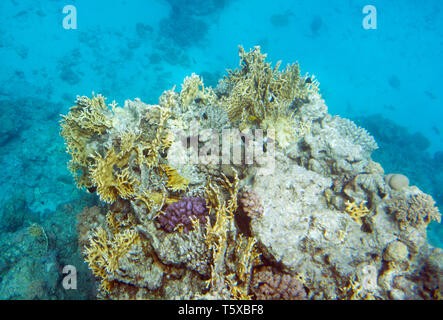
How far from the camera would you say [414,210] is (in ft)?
15.2

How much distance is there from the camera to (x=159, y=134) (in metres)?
4.21

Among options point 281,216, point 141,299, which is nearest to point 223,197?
point 281,216

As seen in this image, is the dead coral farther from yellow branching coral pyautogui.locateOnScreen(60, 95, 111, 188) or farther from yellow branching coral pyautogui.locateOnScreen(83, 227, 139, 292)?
yellow branching coral pyautogui.locateOnScreen(60, 95, 111, 188)

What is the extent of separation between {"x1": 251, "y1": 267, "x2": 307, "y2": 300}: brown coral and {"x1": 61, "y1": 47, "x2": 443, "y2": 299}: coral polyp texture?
2cm

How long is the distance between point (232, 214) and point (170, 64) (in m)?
25.8

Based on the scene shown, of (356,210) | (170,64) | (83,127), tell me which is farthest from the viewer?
(170,64)

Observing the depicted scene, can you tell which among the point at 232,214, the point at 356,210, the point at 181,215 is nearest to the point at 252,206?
the point at 232,214

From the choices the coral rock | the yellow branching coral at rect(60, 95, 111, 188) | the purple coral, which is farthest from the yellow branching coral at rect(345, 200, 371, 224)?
the yellow branching coral at rect(60, 95, 111, 188)

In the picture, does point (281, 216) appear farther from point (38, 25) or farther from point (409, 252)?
point (38, 25)

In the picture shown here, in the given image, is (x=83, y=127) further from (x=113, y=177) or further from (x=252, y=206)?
(x=252, y=206)

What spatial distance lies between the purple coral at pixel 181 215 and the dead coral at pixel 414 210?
427cm

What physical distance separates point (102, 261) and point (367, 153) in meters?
8.37

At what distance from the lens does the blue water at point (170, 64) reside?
1261cm

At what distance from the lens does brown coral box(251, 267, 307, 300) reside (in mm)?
3402
